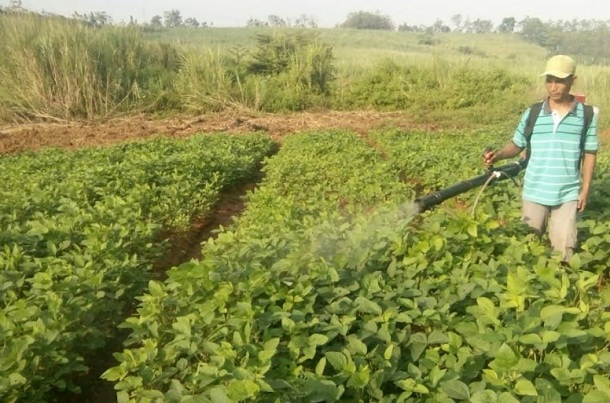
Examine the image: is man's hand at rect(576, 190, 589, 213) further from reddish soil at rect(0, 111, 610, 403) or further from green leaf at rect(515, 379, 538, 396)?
reddish soil at rect(0, 111, 610, 403)

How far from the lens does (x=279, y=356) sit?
9.36ft

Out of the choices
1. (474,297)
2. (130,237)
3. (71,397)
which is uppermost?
(474,297)

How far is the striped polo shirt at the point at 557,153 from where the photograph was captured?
4457mm

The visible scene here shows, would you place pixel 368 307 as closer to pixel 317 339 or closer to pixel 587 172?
pixel 317 339

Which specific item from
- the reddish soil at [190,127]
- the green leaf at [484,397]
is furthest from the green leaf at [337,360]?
the reddish soil at [190,127]

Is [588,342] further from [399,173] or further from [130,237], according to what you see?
[399,173]

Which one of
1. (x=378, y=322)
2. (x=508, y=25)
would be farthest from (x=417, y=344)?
(x=508, y=25)

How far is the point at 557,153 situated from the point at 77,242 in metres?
4.19

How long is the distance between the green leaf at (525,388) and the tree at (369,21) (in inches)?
3243

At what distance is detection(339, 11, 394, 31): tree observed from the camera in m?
80.8

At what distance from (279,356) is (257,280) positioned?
53 centimetres

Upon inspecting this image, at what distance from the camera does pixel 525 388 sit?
233 cm

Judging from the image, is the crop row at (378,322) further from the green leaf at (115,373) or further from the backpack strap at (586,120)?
the backpack strap at (586,120)

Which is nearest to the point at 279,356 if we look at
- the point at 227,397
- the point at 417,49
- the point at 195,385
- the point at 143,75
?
the point at 195,385
